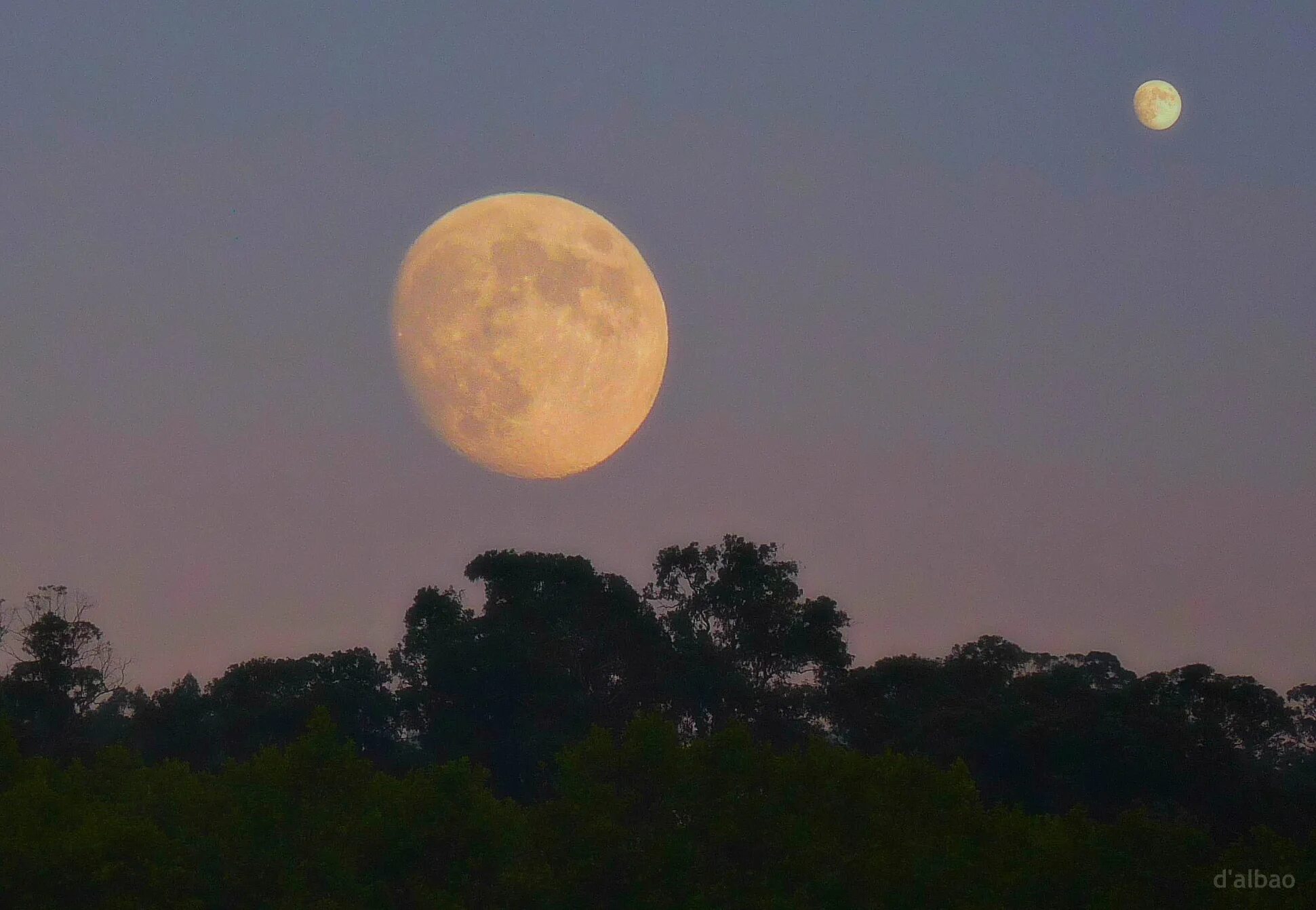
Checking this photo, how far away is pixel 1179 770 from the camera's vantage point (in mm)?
65125


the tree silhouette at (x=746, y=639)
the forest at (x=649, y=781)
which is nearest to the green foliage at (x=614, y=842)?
the forest at (x=649, y=781)

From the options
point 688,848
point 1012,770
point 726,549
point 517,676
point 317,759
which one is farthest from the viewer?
point 726,549

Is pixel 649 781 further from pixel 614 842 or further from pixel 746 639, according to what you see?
pixel 746 639

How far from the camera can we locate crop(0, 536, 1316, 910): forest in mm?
37156

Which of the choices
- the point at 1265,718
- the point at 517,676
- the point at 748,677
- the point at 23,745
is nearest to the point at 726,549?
the point at 748,677

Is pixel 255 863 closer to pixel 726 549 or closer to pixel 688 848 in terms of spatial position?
pixel 688 848

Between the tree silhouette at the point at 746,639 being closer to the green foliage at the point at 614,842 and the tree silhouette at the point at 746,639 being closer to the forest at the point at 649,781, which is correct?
the forest at the point at 649,781

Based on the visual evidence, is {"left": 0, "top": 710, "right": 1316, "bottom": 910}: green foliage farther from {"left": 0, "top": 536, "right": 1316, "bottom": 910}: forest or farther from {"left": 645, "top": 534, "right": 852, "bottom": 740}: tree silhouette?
{"left": 645, "top": 534, "right": 852, "bottom": 740}: tree silhouette

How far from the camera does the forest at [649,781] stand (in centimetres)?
3716

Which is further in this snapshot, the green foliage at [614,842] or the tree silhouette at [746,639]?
the tree silhouette at [746,639]

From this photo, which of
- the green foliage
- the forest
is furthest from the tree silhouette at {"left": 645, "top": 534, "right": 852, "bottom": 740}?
the green foliage

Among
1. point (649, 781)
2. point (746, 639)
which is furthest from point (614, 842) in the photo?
point (746, 639)

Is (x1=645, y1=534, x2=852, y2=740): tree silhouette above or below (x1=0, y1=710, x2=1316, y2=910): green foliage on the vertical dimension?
above

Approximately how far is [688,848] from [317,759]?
11.2 m
